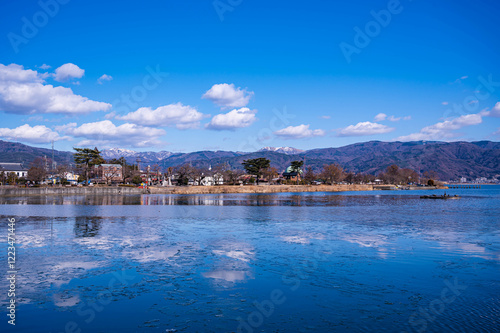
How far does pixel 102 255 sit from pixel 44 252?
303 cm

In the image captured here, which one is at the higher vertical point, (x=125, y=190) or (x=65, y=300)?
(x=125, y=190)

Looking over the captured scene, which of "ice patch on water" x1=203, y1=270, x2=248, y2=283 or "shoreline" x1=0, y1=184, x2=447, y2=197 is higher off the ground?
"shoreline" x1=0, y1=184, x2=447, y2=197

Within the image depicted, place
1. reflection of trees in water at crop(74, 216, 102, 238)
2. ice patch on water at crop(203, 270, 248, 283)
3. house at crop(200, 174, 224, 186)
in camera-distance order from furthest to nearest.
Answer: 1. house at crop(200, 174, 224, 186)
2. reflection of trees in water at crop(74, 216, 102, 238)
3. ice patch on water at crop(203, 270, 248, 283)

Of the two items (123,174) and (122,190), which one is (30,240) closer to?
(122,190)

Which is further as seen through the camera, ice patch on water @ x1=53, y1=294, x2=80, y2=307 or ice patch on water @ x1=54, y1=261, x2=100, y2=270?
ice patch on water @ x1=54, y1=261, x2=100, y2=270

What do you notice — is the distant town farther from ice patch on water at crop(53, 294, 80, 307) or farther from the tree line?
ice patch on water at crop(53, 294, 80, 307)

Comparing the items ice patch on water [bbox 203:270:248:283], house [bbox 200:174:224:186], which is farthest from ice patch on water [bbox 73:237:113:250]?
house [bbox 200:174:224:186]

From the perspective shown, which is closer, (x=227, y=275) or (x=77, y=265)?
(x=227, y=275)

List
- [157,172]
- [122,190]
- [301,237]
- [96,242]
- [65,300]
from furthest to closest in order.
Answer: [157,172] → [122,190] → [301,237] → [96,242] → [65,300]

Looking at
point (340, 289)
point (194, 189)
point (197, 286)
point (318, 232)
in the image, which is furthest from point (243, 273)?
point (194, 189)

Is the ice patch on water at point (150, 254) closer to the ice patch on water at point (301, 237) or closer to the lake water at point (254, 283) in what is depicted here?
the lake water at point (254, 283)

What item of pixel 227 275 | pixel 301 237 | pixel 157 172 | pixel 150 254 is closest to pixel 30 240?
pixel 150 254

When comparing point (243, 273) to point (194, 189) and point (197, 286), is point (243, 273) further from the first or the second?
point (194, 189)

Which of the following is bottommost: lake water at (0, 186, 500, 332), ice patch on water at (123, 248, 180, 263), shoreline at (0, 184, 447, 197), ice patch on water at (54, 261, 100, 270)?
lake water at (0, 186, 500, 332)
